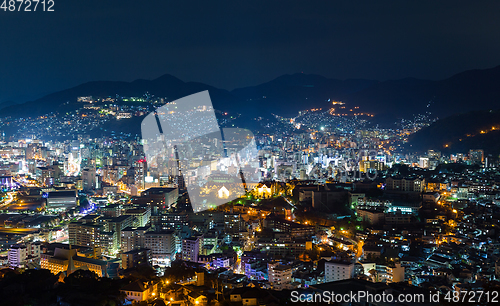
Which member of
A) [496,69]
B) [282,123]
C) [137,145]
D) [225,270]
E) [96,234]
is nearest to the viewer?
[225,270]

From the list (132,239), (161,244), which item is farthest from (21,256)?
(161,244)

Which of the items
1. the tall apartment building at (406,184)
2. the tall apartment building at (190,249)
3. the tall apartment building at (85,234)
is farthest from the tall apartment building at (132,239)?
the tall apartment building at (406,184)

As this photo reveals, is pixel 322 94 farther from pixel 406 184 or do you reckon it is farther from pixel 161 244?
pixel 161 244

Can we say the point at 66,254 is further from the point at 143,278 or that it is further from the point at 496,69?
the point at 496,69

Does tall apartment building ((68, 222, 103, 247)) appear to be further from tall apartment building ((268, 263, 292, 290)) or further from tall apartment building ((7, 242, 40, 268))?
tall apartment building ((268, 263, 292, 290))

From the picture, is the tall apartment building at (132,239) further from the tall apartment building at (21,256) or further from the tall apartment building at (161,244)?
the tall apartment building at (21,256)

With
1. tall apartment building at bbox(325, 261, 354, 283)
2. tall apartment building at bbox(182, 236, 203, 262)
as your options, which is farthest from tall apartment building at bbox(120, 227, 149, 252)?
tall apartment building at bbox(325, 261, 354, 283)

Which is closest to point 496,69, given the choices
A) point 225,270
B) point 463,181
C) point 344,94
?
point 344,94
